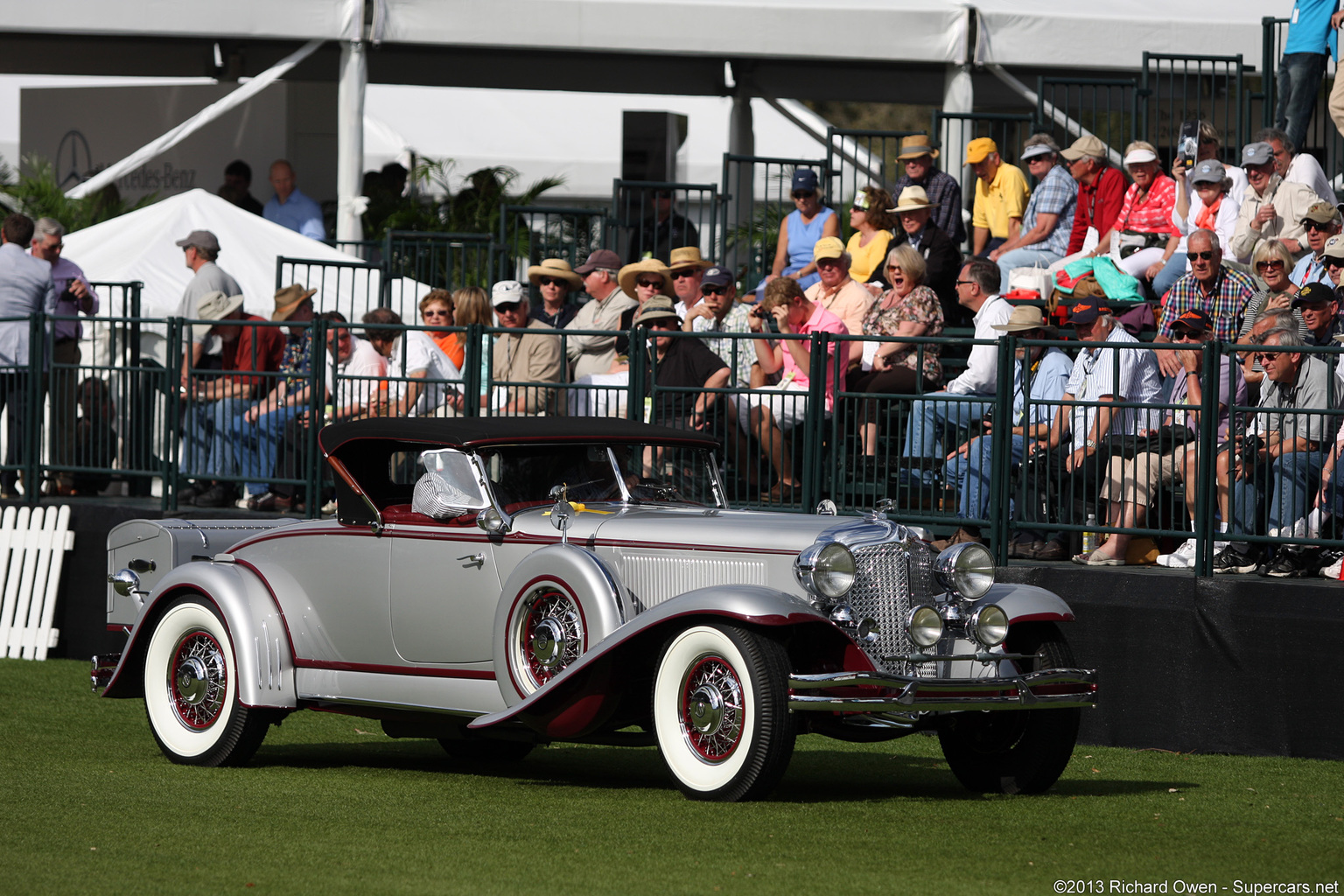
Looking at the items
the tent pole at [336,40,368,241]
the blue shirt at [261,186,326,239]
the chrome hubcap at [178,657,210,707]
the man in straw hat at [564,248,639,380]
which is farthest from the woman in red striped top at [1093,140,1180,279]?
the blue shirt at [261,186,326,239]

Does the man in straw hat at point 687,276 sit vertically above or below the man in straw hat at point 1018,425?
above

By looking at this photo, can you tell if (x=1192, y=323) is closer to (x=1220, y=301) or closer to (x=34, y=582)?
(x=1220, y=301)

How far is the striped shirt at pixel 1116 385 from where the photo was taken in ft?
32.7

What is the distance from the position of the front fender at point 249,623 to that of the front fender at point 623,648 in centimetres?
116

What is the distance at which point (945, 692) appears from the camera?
7.03m

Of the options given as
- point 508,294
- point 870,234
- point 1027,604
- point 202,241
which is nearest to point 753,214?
point 870,234

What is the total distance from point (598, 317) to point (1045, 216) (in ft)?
12.3

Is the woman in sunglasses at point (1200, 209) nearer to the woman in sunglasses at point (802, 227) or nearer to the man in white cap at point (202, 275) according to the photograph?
the woman in sunglasses at point (802, 227)

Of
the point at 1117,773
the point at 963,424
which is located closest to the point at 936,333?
the point at 963,424

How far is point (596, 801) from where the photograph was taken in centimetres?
740

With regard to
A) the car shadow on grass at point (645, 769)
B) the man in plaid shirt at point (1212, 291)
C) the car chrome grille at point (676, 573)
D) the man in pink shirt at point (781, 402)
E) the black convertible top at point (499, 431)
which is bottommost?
the car shadow on grass at point (645, 769)

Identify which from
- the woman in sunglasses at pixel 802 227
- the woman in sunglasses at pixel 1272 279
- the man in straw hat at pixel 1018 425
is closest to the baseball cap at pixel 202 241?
the woman in sunglasses at pixel 802 227

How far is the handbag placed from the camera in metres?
14.2

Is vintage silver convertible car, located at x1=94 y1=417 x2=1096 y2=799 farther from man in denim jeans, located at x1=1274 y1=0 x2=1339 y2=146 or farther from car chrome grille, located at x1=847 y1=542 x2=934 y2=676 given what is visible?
man in denim jeans, located at x1=1274 y1=0 x2=1339 y2=146
